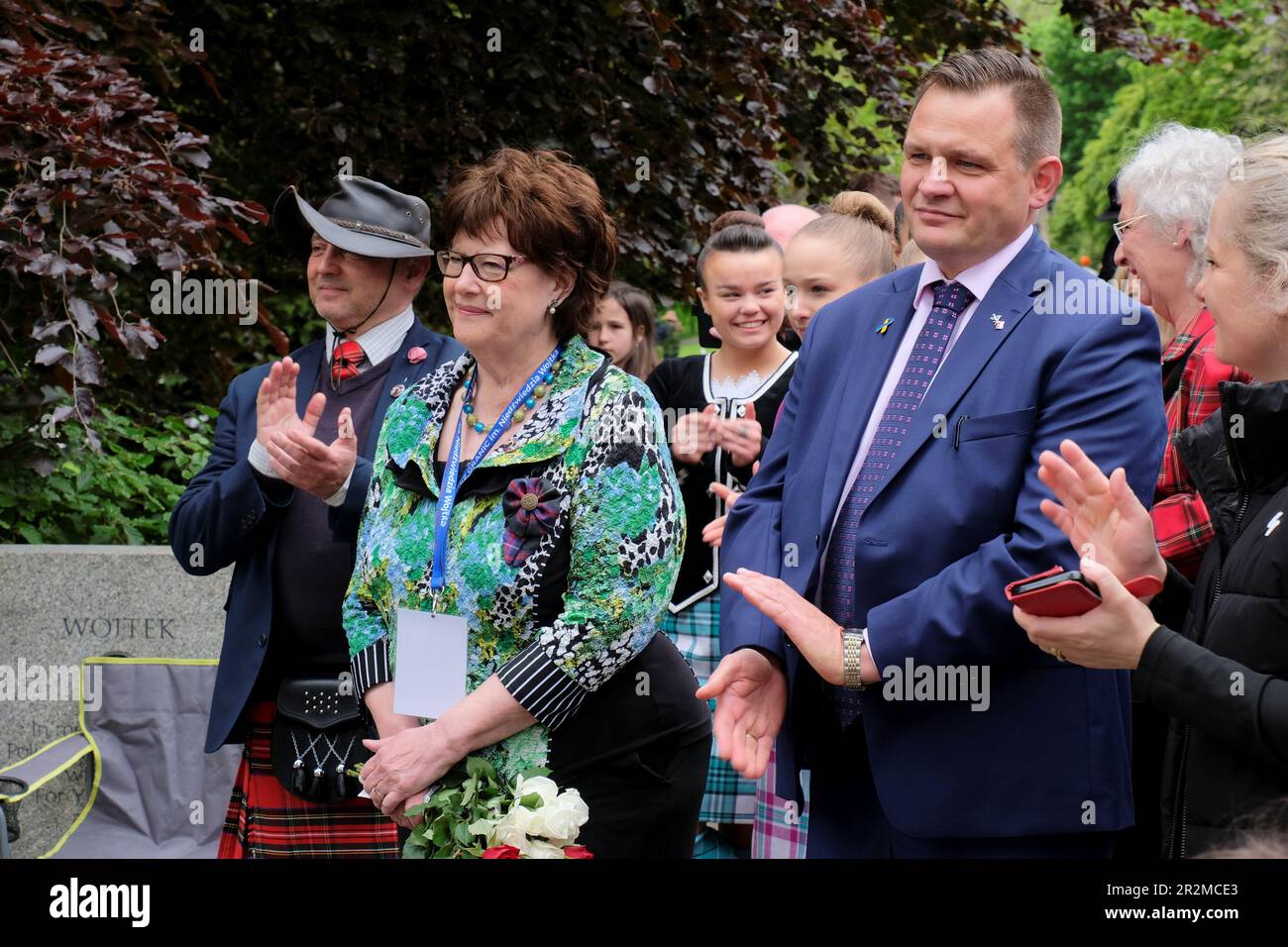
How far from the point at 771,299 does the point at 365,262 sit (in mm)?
1449

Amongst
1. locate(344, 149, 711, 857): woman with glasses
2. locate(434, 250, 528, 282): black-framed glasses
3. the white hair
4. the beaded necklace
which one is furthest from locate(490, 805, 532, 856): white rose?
the white hair

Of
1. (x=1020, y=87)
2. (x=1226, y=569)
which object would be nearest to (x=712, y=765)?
(x=1226, y=569)

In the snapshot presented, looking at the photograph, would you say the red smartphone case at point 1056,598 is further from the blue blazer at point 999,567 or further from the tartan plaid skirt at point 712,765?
the tartan plaid skirt at point 712,765

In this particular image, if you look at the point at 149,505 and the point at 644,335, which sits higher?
the point at 644,335

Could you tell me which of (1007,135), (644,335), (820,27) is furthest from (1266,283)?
(820,27)

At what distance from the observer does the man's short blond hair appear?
2.71 m

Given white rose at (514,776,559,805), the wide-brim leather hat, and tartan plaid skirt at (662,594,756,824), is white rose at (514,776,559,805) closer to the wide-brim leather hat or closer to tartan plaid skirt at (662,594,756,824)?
the wide-brim leather hat

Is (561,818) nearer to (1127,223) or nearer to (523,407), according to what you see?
(523,407)

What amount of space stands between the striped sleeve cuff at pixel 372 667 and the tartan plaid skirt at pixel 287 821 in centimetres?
50

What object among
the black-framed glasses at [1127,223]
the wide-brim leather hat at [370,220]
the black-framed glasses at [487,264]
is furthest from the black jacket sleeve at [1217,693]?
the wide-brim leather hat at [370,220]

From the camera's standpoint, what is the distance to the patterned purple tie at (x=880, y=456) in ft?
8.72

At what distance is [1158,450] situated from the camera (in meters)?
2.57

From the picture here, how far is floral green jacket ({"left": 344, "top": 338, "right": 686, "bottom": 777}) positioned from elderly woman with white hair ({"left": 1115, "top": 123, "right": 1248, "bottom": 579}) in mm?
1313

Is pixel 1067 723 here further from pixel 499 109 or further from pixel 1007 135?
pixel 499 109
